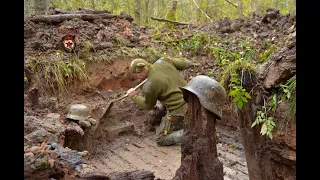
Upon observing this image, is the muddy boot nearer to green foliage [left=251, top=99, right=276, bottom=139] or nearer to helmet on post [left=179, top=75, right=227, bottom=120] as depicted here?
green foliage [left=251, top=99, right=276, bottom=139]

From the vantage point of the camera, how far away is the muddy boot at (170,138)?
5559 millimetres

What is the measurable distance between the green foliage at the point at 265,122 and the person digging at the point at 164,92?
85.7 inches

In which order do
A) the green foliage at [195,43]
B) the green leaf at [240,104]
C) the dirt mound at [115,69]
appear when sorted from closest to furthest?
the green leaf at [240,104] → the dirt mound at [115,69] → the green foliage at [195,43]

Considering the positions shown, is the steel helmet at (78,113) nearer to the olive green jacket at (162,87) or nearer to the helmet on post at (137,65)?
the olive green jacket at (162,87)

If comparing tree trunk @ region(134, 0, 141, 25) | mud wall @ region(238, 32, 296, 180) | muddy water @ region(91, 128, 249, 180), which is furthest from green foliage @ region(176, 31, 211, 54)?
mud wall @ region(238, 32, 296, 180)

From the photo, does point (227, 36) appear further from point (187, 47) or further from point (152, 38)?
point (152, 38)

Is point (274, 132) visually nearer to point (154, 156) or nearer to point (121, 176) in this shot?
point (121, 176)

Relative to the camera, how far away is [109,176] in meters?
2.78

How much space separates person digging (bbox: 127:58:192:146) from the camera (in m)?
5.17

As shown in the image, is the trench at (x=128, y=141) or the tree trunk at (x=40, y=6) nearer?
the trench at (x=128, y=141)

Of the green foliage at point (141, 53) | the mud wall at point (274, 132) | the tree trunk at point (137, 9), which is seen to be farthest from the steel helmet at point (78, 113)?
the tree trunk at point (137, 9)

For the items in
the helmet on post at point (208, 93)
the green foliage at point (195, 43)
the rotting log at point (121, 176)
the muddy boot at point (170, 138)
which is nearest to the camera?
the rotting log at point (121, 176)

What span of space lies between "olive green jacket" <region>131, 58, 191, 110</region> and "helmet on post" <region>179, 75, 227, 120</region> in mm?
2246
